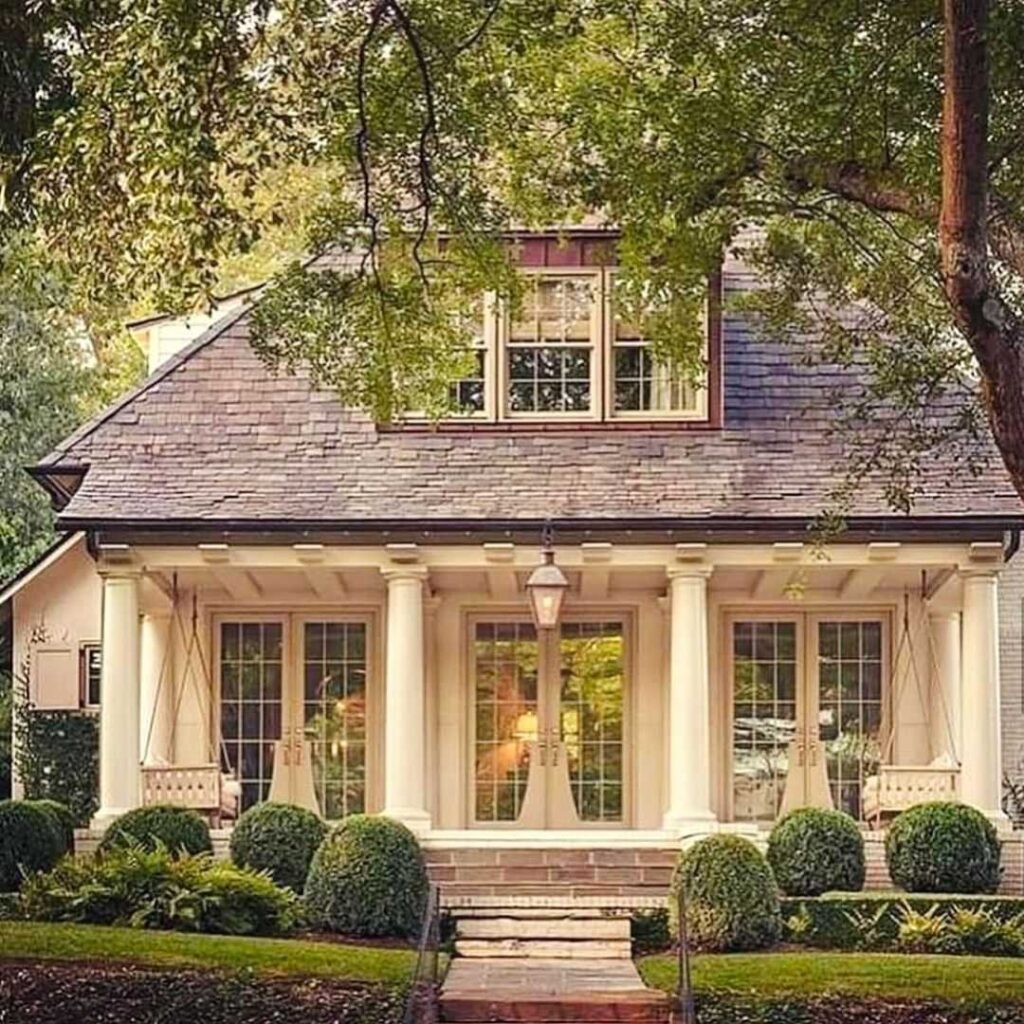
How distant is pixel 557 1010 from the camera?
1341 cm

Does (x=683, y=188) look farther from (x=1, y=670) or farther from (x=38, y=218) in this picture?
(x=1, y=670)

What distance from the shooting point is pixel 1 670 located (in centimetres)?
2483

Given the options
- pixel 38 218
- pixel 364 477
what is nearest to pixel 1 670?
pixel 364 477

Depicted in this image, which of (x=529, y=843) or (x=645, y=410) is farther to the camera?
(x=645, y=410)

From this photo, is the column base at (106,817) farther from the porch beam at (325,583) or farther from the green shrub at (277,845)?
the porch beam at (325,583)

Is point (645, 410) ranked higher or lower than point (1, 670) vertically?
higher

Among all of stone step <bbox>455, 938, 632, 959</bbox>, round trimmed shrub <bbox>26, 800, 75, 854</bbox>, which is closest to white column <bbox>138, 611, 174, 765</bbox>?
round trimmed shrub <bbox>26, 800, 75, 854</bbox>

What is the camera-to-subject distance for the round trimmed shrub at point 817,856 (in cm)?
1686

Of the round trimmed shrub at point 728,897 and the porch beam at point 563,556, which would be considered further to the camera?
the porch beam at point 563,556

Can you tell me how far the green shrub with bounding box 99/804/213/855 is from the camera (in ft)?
56.1

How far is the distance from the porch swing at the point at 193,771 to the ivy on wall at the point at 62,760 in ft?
5.29

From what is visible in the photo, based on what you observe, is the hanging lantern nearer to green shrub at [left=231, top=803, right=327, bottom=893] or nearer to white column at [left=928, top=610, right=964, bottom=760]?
green shrub at [left=231, top=803, right=327, bottom=893]

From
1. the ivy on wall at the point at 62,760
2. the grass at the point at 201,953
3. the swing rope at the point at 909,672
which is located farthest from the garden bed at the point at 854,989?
the ivy on wall at the point at 62,760

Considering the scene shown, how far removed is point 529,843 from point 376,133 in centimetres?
689
